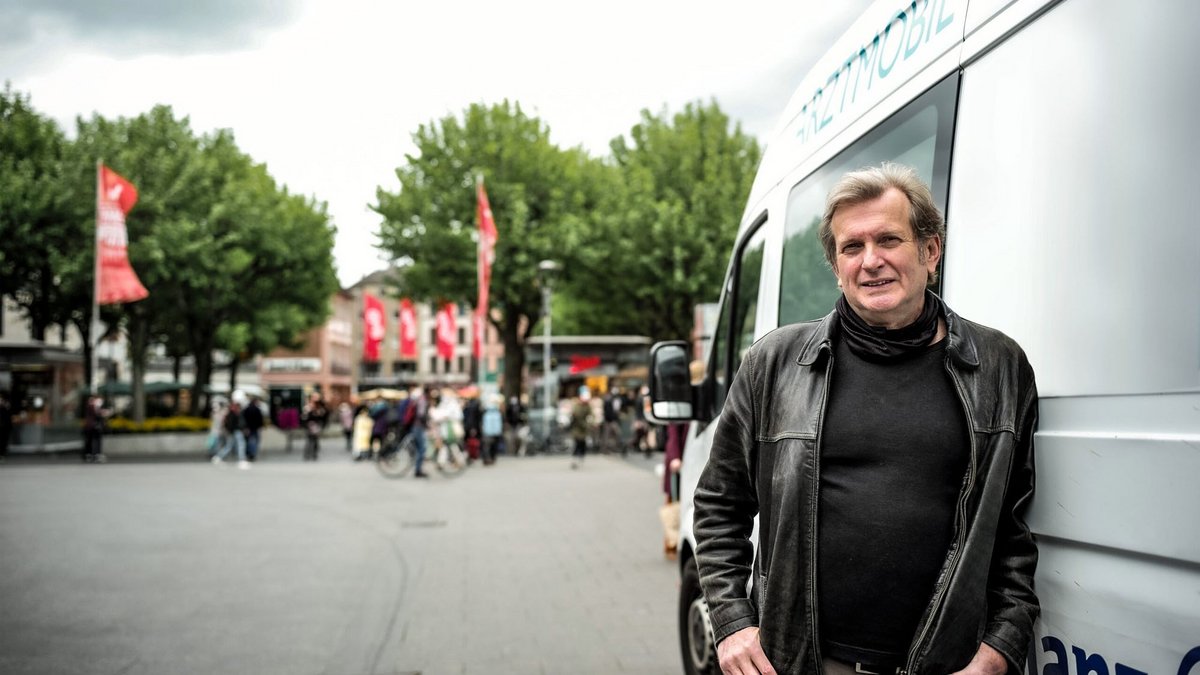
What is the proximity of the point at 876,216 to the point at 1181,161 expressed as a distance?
585mm

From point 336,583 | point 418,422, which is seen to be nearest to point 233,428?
point 418,422

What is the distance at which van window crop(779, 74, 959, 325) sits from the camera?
2.51 metres

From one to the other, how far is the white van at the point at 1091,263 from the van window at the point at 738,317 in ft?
5.30

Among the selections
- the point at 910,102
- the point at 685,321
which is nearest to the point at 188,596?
the point at 910,102

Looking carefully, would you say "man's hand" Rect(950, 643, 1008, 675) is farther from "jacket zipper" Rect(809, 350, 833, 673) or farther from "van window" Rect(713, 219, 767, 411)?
"van window" Rect(713, 219, 767, 411)

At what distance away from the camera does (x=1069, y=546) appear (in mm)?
1959

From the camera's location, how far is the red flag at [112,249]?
24.5 metres

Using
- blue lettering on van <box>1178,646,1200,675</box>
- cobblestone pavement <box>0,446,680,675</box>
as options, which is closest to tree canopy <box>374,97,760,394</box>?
cobblestone pavement <box>0,446,680,675</box>

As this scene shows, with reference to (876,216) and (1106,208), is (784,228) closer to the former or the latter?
(876,216)

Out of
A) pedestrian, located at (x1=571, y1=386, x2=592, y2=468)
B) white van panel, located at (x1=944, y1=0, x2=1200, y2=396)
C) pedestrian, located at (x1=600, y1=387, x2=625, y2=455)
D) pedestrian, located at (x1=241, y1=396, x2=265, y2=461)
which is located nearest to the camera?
white van panel, located at (x1=944, y1=0, x2=1200, y2=396)

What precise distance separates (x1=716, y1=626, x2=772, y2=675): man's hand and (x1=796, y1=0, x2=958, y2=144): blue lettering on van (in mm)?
1448

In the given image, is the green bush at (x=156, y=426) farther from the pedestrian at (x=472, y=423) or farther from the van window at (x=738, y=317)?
the van window at (x=738, y=317)

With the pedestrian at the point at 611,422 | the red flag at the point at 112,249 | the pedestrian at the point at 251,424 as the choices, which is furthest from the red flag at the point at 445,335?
the red flag at the point at 112,249

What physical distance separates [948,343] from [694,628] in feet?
9.26
